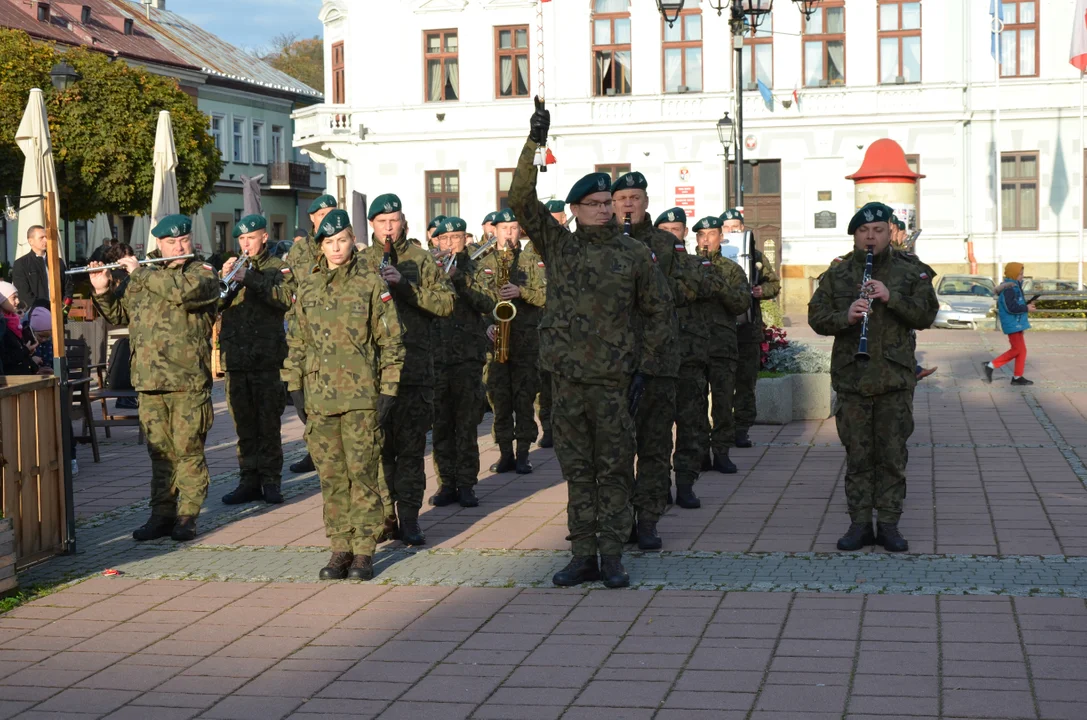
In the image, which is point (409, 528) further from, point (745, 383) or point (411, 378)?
point (745, 383)

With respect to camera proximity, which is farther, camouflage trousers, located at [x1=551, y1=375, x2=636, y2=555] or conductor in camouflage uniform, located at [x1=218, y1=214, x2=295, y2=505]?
conductor in camouflage uniform, located at [x1=218, y1=214, x2=295, y2=505]

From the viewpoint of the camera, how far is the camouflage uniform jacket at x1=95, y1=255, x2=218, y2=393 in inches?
336

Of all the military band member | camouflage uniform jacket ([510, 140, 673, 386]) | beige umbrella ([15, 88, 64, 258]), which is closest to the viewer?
camouflage uniform jacket ([510, 140, 673, 386])

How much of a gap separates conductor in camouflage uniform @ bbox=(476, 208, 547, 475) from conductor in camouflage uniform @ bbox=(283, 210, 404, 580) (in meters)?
3.39

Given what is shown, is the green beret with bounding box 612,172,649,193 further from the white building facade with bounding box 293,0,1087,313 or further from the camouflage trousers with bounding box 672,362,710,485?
the white building facade with bounding box 293,0,1087,313

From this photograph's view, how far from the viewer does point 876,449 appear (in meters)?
7.90

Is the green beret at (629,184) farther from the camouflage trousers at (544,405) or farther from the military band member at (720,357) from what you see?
the camouflage trousers at (544,405)

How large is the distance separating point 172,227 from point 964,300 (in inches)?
964

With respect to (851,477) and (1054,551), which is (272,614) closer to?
(851,477)

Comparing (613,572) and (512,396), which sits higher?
(512,396)

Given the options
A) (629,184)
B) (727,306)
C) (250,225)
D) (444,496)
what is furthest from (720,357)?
(250,225)

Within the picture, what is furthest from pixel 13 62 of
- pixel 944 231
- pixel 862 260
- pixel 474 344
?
pixel 862 260

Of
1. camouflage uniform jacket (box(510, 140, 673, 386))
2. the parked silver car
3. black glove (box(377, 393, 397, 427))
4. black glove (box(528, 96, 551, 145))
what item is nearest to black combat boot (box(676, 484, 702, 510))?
camouflage uniform jacket (box(510, 140, 673, 386))

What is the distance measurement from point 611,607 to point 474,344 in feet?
11.2
